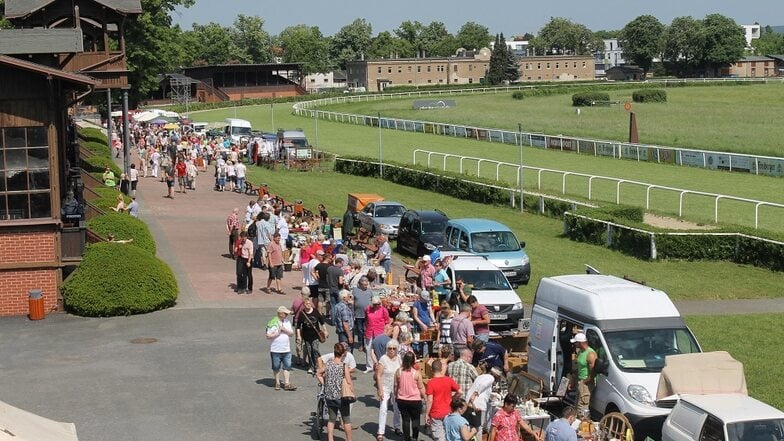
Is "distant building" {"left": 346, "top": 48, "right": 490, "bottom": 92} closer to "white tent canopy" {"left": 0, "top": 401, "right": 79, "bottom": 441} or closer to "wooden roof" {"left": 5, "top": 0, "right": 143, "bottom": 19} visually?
"wooden roof" {"left": 5, "top": 0, "right": 143, "bottom": 19}

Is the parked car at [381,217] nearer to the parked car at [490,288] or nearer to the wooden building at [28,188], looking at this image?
the parked car at [490,288]

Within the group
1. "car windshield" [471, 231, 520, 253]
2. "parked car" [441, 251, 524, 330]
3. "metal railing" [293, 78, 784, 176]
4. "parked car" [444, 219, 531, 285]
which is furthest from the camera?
"metal railing" [293, 78, 784, 176]

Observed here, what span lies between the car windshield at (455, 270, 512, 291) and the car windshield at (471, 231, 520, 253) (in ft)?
15.5

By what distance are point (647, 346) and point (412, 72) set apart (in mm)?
163148

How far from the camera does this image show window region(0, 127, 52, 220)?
80.4ft

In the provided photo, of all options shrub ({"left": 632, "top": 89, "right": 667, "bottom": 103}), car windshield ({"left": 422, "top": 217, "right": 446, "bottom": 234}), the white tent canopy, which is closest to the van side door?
the white tent canopy

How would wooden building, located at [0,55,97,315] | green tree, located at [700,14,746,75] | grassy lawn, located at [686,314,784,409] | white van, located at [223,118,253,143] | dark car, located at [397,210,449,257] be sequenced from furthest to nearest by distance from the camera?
green tree, located at [700,14,746,75]
white van, located at [223,118,253,143]
dark car, located at [397,210,449,257]
wooden building, located at [0,55,97,315]
grassy lawn, located at [686,314,784,409]

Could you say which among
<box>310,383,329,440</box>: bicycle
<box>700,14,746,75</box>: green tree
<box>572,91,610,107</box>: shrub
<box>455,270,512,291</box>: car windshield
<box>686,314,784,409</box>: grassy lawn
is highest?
<box>700,14,746,75</box>: green tree

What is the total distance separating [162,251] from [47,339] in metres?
10.8

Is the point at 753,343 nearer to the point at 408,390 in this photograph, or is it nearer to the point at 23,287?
the point at 408,390

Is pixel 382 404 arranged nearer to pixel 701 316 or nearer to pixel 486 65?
pixel 701 316

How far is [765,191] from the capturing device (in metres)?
44.5

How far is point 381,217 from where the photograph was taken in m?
36.4

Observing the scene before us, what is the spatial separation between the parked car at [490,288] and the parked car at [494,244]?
3241mm
